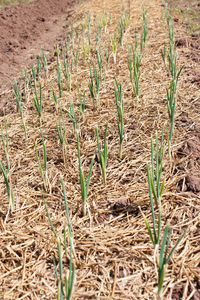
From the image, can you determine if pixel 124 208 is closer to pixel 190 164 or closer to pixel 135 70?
pixel 190 164

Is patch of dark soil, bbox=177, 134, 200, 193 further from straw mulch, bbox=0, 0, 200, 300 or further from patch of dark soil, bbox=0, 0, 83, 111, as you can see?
patch of dark soil, bbox=0, 0, 83, 111

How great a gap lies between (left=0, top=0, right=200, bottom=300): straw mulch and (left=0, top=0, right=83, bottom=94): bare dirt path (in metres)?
1.21

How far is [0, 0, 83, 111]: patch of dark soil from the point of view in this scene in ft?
12.7

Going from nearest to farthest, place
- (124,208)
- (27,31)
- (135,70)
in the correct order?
(124,208) → (135,70) → (27,31)

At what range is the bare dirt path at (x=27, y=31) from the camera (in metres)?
3.90

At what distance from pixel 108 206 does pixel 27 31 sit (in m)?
4.02

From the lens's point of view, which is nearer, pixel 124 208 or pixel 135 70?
pixel 124 208

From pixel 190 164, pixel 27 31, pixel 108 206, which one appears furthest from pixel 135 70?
pixel 27 31

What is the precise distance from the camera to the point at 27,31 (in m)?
4.95

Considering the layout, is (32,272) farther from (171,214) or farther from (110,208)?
(171,214)

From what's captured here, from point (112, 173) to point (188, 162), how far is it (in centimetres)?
46

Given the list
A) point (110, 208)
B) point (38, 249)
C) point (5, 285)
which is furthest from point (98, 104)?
point (5, 285)

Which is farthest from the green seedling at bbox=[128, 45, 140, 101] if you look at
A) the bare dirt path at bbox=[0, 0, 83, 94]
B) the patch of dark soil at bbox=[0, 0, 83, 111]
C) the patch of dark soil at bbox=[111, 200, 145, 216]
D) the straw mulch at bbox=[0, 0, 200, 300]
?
the bare dirt path at bbox=[0, 0, 83, 94]

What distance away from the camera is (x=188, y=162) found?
195 cm
